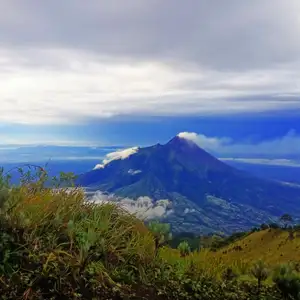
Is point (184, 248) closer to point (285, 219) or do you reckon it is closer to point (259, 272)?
point (259, 272)

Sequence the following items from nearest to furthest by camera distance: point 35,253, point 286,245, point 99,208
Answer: point 35,253, point 99,208, point 286,245

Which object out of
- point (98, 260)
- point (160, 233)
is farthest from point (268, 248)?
point (98, 260)

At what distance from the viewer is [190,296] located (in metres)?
6.59

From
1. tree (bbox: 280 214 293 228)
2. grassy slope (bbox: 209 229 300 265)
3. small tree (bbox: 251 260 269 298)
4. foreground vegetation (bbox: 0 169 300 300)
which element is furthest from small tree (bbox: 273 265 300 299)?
tree (bbox: 280 214 293 228)

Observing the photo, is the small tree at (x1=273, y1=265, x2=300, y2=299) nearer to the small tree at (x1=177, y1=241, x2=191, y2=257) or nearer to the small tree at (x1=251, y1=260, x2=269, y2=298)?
the small tree at (x1=251, y1=260, x2=269, y2=298)

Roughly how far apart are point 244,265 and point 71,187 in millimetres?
2649

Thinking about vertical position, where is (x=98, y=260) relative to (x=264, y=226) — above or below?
above

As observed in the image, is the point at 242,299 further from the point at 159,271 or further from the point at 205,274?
the point at 159,271

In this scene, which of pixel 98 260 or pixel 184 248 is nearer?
pixel 98 260

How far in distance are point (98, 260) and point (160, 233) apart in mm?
1285

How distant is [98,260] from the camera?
20.9ft

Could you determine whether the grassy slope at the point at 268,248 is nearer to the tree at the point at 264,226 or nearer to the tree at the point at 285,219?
the tree at the point at 264,226

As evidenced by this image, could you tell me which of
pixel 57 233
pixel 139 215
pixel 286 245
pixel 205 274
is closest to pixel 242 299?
pixel 205 274

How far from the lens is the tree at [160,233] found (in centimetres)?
735
